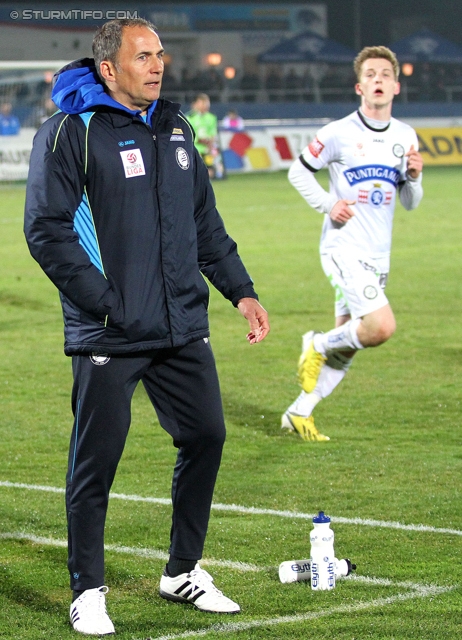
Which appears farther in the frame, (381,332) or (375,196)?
(375,196)

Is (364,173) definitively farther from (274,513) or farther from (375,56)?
(274,513)

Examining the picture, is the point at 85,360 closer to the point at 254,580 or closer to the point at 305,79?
the point at 254,580

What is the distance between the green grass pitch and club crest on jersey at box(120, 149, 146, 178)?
167 cm

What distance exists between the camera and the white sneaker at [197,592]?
4543 millimetres

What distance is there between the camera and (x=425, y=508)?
19.6 feet

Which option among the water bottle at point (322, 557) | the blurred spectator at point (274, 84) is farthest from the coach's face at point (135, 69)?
the blurred spectator at point (274, 84)

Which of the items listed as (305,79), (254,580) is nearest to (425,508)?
(254,580)

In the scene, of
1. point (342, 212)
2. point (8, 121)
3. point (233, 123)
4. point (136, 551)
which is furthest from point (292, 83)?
point (136, 551)

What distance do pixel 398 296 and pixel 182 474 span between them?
9.75 metres

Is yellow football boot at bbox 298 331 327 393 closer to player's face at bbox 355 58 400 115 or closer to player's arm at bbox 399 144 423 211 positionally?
player's arm at bbox 399 144 423 211

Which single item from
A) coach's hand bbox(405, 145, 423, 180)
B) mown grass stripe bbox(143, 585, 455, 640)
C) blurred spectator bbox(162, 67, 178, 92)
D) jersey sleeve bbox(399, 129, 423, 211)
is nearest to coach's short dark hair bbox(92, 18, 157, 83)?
mown grass stripe bbox(143, 585, 455, 640)

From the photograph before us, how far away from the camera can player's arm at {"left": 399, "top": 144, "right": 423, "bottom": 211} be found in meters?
7.52

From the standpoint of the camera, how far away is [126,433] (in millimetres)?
4445

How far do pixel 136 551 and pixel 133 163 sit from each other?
1935mm
